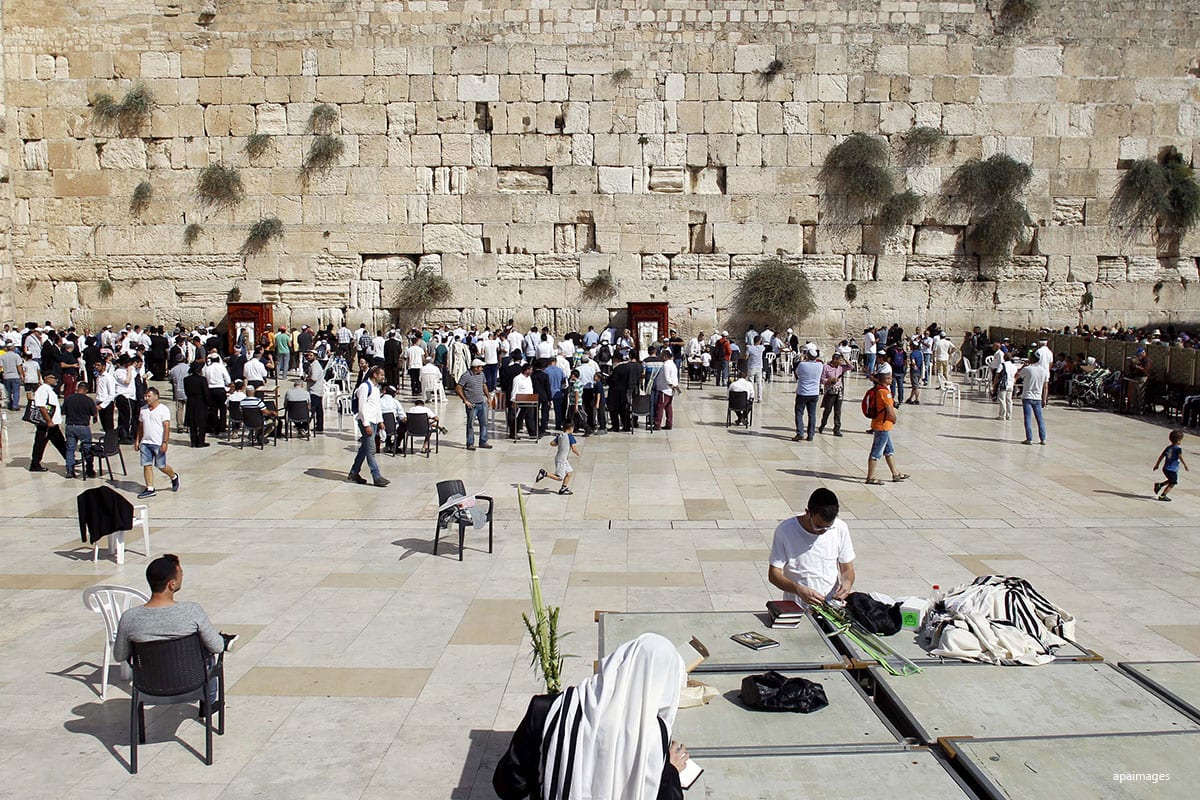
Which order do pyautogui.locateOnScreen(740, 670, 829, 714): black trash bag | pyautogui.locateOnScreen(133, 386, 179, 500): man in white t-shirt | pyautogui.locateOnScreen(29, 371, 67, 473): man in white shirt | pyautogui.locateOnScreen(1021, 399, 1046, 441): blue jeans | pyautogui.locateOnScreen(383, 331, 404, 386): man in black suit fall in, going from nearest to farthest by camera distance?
pyautogui.locateOnScreen(740, 670, 829, 714): black trash bag, pyautogui.locateOnScreen(133, 386, 179, 500): man in white t-shirt, pyautogui.locateOnScreen(29, 371, 67, 473): man in white shirt, pyautogui.locateOnScreen(1021, 399, 1046, 441): blue jeans, pyautogui.locateOnScreen(383, 331, 404, 386): man in black suit

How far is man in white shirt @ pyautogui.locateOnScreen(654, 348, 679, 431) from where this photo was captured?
1417 centimetres

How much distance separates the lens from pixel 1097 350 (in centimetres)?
1783

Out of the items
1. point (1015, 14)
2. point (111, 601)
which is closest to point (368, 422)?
point (111, 601)

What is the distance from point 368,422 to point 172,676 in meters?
6.29

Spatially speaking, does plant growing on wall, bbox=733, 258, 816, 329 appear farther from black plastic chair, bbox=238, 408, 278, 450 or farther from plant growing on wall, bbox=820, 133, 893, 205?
black plastic chair, bbox=238, 408, 278, 450

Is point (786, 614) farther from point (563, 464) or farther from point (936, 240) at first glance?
point (936, 240)

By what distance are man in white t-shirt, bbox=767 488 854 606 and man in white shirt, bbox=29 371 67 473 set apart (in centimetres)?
942

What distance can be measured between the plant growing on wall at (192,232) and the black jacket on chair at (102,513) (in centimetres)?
1615

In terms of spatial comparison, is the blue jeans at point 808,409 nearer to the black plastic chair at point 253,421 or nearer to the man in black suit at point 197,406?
the black plastic chair at point 253,421

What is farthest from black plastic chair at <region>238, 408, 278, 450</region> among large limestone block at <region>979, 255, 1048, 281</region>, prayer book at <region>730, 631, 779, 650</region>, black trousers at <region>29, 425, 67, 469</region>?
large limestone block at <region>979, 255, 1048, 281</region>

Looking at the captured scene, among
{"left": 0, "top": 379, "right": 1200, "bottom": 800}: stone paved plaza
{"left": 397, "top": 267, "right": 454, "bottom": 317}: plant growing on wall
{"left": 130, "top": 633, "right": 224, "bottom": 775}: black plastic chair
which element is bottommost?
{"left": 0, "top": 379, "right": 1200, "bottom": 800}: stone paved plaza

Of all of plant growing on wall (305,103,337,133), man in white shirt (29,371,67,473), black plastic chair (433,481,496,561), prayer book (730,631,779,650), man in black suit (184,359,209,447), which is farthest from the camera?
plant growing on wall (305,103,337,133)

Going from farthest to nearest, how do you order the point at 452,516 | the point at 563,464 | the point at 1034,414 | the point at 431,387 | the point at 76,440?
the point at 431,387
the point at 1034,414
the point at 76,440
the point at 563,464
the point at 452,516

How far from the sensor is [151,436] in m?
9.95
